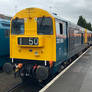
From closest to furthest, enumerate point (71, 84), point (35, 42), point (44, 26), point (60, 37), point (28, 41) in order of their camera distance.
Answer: point (71, 84), point (35, 42), point (28, 41), point (44, 26), point (60, 37)

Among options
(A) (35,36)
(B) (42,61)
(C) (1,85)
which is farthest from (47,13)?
(C) (1,85)

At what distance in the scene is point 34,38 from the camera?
21.4ft

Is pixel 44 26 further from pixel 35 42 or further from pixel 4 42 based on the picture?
pixel 4 42

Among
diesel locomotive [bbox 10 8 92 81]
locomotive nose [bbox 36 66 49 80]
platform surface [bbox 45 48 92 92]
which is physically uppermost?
diesel locomotive [bbox 10 8 92 81]

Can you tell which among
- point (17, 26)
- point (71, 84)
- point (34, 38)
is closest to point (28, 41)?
point (34, 38)

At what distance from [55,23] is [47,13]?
1.81ft

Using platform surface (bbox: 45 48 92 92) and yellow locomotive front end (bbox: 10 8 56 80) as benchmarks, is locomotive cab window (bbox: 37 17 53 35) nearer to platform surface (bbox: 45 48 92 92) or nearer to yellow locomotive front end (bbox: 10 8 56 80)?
yellow locomotive front end (bbox: 10 8 56 80)

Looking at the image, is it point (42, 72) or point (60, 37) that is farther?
point (60, 37)

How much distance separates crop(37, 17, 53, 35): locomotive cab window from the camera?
21.6 ft

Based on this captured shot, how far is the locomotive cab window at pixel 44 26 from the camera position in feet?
21.6

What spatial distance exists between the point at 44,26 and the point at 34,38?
0.72m

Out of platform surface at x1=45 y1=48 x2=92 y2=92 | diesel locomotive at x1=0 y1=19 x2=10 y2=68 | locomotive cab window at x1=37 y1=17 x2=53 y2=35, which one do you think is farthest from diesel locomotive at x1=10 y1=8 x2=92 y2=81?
diesel locomotive at x1=0 y1=19 x2=10 y2=68

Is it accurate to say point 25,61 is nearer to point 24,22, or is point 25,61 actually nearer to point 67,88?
point 24,22

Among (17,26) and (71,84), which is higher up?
(17,26)
